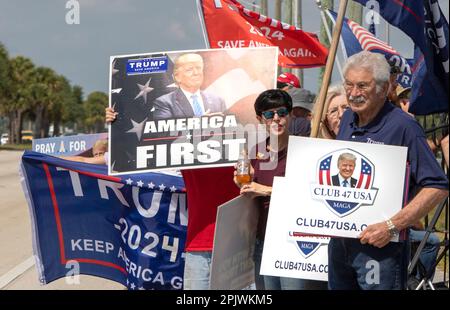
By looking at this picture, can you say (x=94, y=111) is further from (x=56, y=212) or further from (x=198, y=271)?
(x=198, y=271)

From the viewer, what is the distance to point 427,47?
4320 mm

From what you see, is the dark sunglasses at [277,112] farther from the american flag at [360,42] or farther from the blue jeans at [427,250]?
the american flag at [360,42]

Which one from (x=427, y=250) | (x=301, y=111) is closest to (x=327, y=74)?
(x=301, y=111)

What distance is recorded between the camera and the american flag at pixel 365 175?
12.0 feet

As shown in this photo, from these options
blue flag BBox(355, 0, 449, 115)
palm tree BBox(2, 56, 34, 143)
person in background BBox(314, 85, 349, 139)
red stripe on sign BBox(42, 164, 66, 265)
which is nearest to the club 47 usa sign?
blue flag BBox(355, 0, 449, 115)

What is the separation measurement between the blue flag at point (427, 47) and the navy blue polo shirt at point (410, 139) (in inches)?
27.3

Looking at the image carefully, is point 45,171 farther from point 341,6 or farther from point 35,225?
point 341,6

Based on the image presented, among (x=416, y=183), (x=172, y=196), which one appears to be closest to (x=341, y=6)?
(x=416, y=183)

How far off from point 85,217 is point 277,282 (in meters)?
2.27

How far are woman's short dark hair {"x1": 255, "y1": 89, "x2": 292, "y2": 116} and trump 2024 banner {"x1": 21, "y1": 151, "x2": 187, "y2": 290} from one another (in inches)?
65.7

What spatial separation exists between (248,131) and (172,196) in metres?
1.43

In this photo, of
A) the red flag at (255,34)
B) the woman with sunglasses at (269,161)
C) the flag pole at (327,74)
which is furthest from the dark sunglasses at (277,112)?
the red flag at (255,34)

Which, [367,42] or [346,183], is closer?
[346,183]

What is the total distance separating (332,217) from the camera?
3.68 metres
